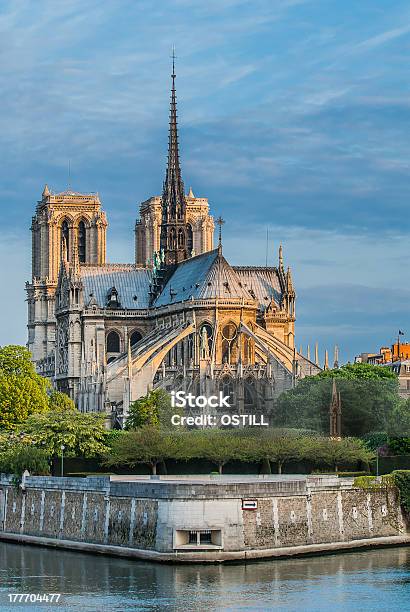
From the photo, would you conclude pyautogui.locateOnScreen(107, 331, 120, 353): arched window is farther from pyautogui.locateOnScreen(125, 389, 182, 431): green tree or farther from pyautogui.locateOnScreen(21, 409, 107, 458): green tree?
pyautogui.locateOnScreen(21, 409, 107, 458): green tree

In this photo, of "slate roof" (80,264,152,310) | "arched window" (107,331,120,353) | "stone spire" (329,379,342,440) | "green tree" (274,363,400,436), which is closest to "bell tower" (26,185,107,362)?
"slate roof" (80,264,152,310)

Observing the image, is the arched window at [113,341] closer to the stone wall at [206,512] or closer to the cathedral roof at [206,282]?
the cathedral roof at [206,282]

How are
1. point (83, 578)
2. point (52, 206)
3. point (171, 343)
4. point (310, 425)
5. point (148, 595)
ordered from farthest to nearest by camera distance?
point (52, 206)
point (171, 343)
point (310, 425)
point (83, 578)
point (148, 595)

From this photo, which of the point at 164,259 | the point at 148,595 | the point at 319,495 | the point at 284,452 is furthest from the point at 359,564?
the point at 164,259

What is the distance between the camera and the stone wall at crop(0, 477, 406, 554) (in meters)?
55.8

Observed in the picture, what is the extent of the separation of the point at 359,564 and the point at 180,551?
20.7 ft

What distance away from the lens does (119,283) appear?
433 feet

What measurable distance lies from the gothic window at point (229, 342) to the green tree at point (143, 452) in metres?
42.3

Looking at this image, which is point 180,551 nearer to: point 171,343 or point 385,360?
point 171,343

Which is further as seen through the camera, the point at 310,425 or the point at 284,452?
the point at 310,425

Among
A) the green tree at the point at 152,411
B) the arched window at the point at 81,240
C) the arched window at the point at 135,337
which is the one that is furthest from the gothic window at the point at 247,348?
the arched window at the point at 81,240

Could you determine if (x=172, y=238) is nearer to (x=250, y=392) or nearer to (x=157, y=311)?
(x=157, y=311)

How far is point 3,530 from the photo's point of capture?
6712 cm

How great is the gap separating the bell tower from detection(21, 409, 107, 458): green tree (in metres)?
64.8
